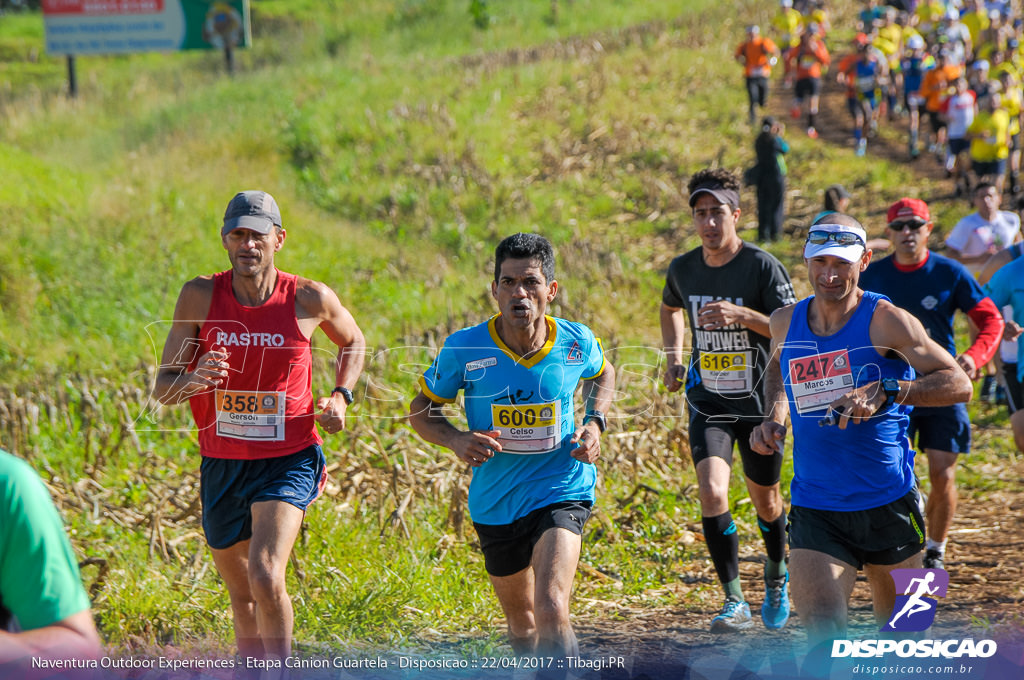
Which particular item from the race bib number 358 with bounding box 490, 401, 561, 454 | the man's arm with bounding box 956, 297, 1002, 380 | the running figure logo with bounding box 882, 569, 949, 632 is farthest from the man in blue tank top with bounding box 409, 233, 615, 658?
the man's arm with bounding box 956, 297, 1002, 380

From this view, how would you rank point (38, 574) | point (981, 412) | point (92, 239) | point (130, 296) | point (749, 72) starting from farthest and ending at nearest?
point (749, 72) < point (92, 239) < point (130, 296) < point (981, 412) < point (38, 574)

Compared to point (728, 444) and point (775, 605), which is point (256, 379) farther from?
point (775, 605)

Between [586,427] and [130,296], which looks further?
[130,296]

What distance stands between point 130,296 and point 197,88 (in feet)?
46.3

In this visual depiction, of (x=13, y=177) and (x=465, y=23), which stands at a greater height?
(x=465, y=23)

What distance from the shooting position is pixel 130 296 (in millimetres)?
16156

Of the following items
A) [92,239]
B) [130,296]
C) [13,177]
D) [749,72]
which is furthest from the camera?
[749,72]

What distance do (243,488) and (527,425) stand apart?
146 centimetres

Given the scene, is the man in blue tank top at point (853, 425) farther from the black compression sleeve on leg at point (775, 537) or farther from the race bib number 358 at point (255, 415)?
the race bib number 358 at point (255, 415)

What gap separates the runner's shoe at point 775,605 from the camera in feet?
19.9

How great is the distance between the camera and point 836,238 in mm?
4613

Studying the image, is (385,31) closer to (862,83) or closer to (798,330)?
(862,83)

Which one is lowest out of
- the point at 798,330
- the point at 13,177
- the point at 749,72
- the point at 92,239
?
the point at 798,330

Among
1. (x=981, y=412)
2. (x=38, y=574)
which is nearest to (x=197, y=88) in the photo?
(x=981, y=412)
